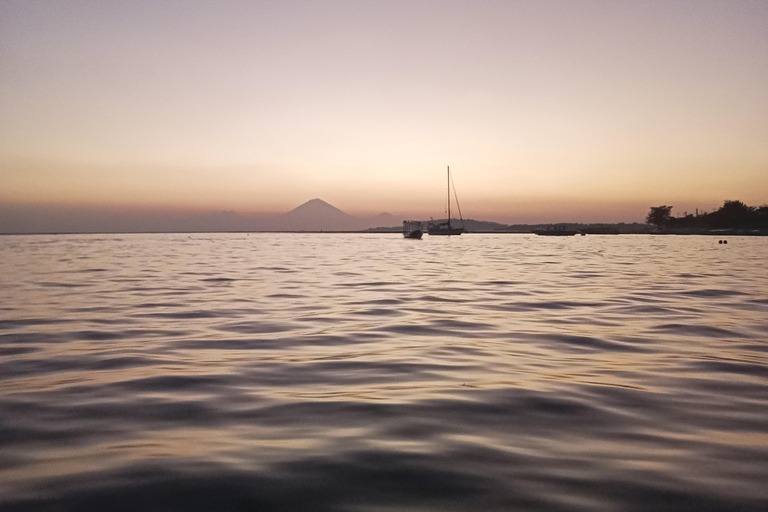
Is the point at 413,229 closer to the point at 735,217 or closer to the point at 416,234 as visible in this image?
the point at 416,234

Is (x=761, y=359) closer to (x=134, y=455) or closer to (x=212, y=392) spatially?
(x=212, y=392)

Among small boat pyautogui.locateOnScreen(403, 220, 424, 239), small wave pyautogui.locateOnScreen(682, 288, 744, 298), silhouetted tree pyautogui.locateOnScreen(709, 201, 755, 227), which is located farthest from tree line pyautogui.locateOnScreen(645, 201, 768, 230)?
small wave pyautogui.locateOnScreen(682, 288, 744, 298)

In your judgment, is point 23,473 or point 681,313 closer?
point 23,473

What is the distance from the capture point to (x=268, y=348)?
331 inches

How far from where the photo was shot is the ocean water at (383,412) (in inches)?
133

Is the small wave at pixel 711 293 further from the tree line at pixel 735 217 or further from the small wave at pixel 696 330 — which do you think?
the tree line at pixel 735 217

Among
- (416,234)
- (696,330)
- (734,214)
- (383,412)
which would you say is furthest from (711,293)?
(734,214)

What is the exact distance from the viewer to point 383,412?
508 cm

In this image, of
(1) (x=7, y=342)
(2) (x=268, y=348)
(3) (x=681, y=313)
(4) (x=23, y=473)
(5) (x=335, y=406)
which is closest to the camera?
(4) (x=23, y=473)

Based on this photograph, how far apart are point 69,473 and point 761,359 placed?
344 inches

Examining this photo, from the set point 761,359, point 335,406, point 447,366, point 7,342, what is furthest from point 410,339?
point 7,342

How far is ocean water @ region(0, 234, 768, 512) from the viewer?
11.1 feet

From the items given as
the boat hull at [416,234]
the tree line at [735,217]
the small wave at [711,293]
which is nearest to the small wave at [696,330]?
the small wave at [711,293]

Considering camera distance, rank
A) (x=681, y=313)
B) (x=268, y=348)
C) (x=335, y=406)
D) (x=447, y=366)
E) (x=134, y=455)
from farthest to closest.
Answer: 1. (x=681, y=313)
2. (x=268, y=348)
3. (x=447, y=366)
4. (x=335, y=406)
5. (x=134, y=455)
